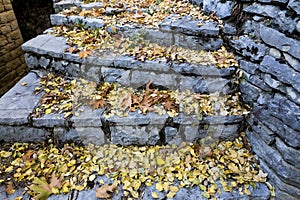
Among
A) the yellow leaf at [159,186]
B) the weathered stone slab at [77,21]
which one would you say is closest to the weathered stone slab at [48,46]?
the weathered stone slab at [77,21]

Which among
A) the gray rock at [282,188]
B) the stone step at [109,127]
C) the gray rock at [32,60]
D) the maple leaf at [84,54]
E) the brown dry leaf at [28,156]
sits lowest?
the brown dry leaf at [28,156]

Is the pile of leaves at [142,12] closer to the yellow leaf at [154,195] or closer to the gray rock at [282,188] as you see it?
the gray rock at [282,188]

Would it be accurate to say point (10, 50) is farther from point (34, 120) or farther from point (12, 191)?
point (12, 191)

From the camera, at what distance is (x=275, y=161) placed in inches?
71.3

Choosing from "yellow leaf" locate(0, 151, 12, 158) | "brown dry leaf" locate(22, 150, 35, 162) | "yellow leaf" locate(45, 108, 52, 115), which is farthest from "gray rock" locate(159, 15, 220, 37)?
"yellow leaf" locate(0, 151, 12, 158)

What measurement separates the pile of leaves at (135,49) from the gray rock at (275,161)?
0.70m

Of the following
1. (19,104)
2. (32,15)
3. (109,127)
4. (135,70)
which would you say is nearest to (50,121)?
(19,104)

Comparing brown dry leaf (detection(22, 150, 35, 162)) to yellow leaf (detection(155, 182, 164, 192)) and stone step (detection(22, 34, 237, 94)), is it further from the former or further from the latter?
yellow leaf (detection(155, 182, 164, 192))

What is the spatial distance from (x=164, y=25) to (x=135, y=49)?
1.25 feet

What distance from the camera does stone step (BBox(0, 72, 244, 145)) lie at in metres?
2.03

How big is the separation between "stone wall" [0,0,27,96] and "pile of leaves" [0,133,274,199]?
2500 mm

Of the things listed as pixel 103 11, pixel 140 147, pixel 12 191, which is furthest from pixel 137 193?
pixel 103 11

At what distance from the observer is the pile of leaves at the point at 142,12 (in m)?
2.66

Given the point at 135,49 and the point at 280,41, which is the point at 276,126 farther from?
the point at 135,49
